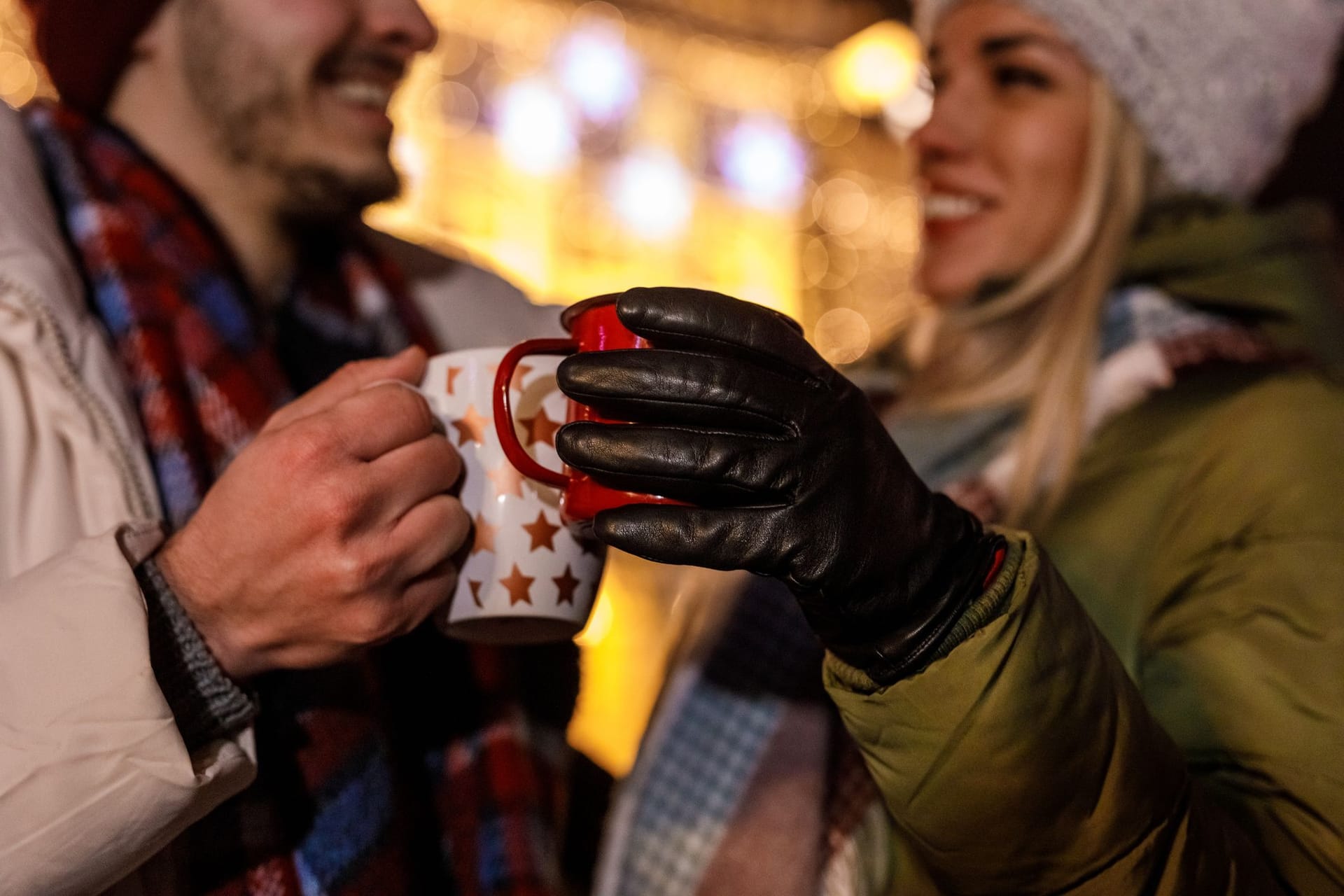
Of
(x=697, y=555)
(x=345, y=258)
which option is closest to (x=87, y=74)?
(x=345, y=258)

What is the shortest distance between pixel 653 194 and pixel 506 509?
6.14 metres

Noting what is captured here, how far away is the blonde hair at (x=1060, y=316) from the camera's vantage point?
49.9 inches

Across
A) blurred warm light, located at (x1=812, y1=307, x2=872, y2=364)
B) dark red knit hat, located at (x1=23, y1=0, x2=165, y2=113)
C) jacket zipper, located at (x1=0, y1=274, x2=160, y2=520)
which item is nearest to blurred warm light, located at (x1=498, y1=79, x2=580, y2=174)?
blurred warm light, located at (x1=812, y1=307, x2=872, y2=364)

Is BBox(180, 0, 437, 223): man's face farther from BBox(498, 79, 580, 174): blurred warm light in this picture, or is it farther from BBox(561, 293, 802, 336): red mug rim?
BBox(498, 79, 580, 174): blurred warm light

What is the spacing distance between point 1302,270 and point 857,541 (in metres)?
1.00

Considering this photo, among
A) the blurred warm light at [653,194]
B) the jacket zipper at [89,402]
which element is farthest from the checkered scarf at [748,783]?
the blurred warm light at [653,194]

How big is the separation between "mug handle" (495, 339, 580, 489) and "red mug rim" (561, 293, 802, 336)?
3 cm

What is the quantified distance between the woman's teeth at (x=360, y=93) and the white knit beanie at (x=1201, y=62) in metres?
0.97

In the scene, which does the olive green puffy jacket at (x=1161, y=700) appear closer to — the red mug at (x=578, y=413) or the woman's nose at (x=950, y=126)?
the red mug at (x=578, y=413)

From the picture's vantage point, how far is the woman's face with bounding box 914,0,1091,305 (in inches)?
55.6

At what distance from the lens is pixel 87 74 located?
1.27 meters

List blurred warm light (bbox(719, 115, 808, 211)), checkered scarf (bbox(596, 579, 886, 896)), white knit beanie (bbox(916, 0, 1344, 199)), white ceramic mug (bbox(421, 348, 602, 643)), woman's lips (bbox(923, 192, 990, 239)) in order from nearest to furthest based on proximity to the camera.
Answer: white ceramic mug (bbox(421, 348, 602, 643)) < checkered scarf (bbox(596, 579, 886, 896)) < white knit beanie (bbox(916, 0, 1344, 199)) < woman's lips (bbox(923, 192, 990, 239)) < blurred warm light (bbox(719, 115, 808, 211))

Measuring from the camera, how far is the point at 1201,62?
1.37 metres

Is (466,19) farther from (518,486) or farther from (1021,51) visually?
(518,486)
